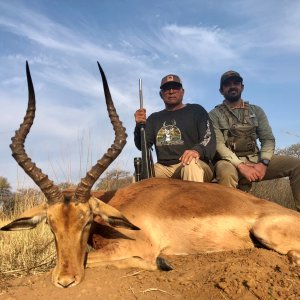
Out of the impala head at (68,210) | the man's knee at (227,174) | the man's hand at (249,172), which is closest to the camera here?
the impala head at (68,210)

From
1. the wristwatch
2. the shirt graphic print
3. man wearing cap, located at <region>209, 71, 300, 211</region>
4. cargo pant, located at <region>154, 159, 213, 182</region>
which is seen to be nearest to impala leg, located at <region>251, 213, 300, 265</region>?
cargo pant, located at <region>154, 159, 213, 182</region>

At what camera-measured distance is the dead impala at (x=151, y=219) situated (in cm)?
462

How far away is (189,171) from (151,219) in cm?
210

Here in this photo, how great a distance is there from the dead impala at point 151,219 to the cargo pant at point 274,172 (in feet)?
7.37

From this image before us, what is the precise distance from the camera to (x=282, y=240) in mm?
4883

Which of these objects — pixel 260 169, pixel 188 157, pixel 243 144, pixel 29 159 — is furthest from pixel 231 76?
pixel 29 159

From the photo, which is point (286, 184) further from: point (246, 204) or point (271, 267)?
point (271, 267)

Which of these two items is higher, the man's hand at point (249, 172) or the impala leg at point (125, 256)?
the man's hand at point (249, 172)

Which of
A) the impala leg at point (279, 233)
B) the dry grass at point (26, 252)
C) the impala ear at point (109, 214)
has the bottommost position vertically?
the dry grass at point (26, 252)

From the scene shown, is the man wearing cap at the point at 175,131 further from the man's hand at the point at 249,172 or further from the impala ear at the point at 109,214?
the impala ear at the point at 109,214

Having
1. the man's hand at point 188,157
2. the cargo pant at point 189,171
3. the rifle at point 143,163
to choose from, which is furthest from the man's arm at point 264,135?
the rifle at point 143,163

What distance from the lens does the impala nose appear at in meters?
3.93

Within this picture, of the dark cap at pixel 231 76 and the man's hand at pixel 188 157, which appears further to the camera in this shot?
the dark cap at pixel 231 76

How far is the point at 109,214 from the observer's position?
4828 mm
